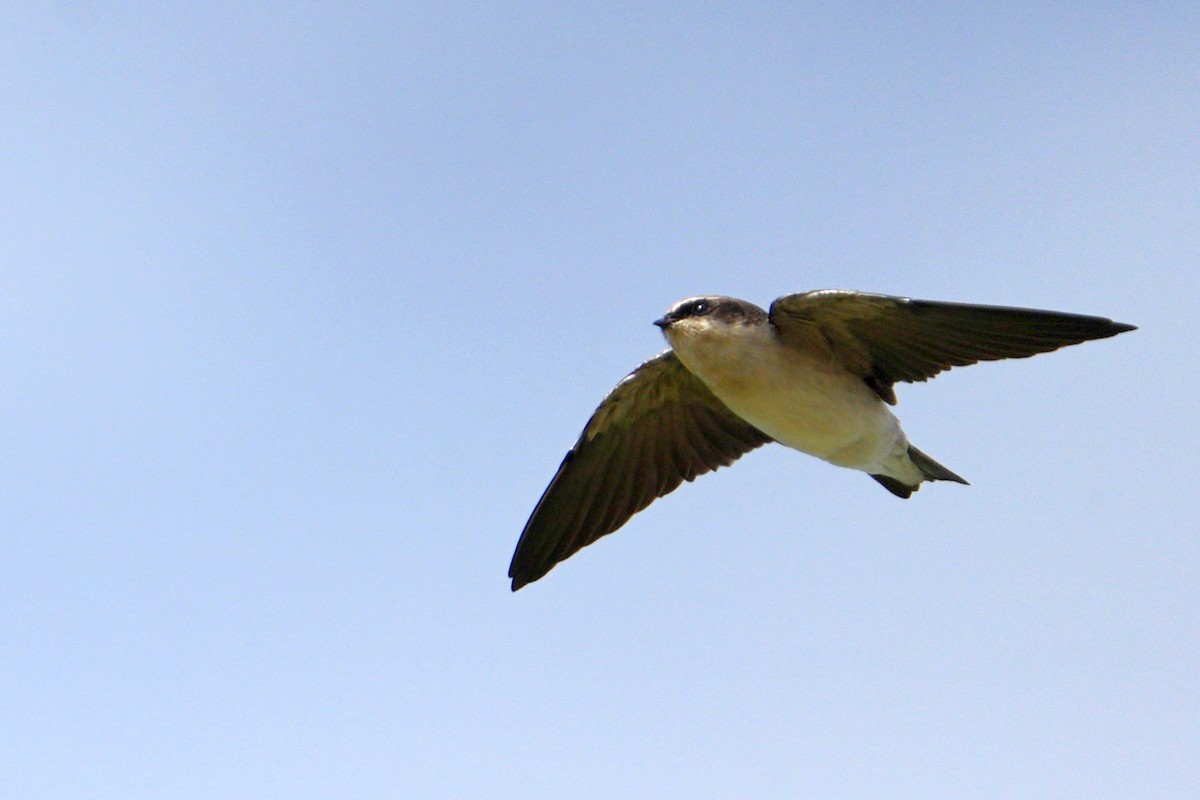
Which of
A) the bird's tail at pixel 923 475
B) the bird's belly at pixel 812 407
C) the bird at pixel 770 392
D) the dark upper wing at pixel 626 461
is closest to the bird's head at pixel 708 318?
the bird at pixel 770 392

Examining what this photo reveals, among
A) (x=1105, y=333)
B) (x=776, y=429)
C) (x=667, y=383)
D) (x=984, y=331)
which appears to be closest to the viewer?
(x=1105, y=333)

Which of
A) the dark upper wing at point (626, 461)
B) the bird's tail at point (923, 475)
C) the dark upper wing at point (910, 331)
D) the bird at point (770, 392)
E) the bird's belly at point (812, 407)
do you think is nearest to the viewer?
the dark upper wing at point (910, 331)

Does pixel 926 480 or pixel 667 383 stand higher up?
pixel 667 383

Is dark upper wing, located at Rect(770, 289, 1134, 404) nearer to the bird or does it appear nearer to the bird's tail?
the bird

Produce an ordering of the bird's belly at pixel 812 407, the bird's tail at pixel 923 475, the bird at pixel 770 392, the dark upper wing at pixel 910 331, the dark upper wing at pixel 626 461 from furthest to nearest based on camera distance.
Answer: the dark upper wing at pixel 626 461 < the bird's tail at pixel 923 475 < the bird's belly at pixel 812 407 < the bird at pixel 770 392 < the dark upper wing at pixel 910 331

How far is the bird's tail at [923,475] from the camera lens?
9.31 m

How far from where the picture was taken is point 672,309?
8461 mm

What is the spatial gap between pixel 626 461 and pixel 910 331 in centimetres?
242

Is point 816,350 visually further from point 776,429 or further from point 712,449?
point 712,449

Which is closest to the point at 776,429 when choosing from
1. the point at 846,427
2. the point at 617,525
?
the point at 846,427

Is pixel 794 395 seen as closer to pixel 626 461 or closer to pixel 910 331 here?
pixel 910 331

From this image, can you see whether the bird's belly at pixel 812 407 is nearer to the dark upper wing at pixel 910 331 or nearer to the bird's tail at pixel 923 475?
the dark upper wing at pixel 910 331

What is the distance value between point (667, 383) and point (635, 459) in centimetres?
69

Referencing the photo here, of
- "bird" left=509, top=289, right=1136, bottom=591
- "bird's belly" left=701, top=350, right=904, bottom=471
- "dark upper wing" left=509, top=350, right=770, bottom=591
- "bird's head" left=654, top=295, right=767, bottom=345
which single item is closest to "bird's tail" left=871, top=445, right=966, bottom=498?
"bird" left=509, top=289, right=1136, bottom=591
